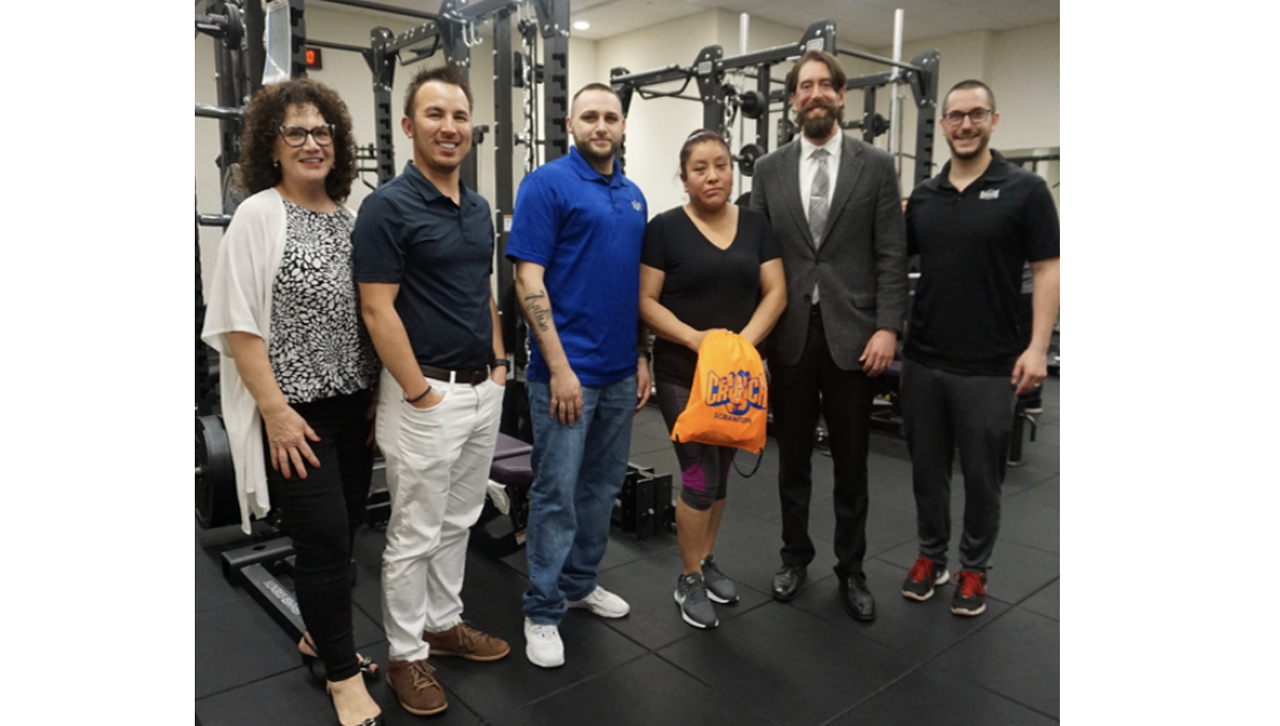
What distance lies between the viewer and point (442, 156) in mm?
1934

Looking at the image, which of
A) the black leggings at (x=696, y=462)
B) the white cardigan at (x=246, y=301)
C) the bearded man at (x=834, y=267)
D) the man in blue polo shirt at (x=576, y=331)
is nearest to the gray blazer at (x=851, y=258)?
the bearded man at (x=834, y=267)

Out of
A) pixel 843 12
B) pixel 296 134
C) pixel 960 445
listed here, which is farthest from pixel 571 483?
pixel 843 12

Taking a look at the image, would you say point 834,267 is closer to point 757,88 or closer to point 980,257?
point 980,257

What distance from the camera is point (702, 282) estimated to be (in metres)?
2.42

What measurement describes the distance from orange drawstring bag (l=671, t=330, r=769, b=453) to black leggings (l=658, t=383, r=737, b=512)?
3.1 inches

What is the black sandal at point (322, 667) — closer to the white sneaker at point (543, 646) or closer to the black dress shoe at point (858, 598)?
the white sneaker at point (543, 646)

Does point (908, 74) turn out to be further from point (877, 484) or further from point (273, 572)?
point (273, 572)

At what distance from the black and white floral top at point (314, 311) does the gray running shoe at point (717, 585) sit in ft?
4.66

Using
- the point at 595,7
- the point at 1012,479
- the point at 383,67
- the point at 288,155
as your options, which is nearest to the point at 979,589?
the point at 1012,479

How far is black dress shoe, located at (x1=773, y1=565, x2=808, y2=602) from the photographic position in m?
2.79

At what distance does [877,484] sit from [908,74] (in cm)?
299

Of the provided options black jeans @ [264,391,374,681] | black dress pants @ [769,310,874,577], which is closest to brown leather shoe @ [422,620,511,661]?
black jeans @ [264,391,374,681]

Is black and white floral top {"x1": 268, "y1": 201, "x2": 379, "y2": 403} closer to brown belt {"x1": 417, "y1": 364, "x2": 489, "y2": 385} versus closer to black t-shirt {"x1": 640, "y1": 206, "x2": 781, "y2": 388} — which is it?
brown belt {"x1": 417, "y1": 364, "x2": 489, "y2": 385}

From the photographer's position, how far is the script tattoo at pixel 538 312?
217cm
